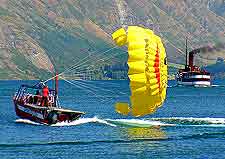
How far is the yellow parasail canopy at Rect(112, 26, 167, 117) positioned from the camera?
8850cm

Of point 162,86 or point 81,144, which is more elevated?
point 162,86

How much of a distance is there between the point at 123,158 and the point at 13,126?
133ft

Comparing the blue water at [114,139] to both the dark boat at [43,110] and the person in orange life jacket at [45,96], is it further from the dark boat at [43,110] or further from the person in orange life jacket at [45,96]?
the person in orange life jacket at [45,96]

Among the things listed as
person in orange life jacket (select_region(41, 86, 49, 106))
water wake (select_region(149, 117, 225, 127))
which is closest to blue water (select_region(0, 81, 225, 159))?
water wake (select_region(149, 117, 225, 127))

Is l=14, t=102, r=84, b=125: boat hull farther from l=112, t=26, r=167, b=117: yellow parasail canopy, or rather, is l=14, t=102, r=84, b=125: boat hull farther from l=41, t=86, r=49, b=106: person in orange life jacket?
l=112, t=26, r=167, b=117: yellow parasail canopy

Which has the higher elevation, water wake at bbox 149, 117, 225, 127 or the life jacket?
the life jacket

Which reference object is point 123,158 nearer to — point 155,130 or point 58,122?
point 155,130

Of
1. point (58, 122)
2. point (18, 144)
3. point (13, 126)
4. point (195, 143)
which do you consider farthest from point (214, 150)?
point (13, 126)

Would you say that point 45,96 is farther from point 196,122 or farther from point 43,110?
point 196,122

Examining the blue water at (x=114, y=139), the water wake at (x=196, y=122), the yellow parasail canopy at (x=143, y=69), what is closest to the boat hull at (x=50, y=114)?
the blue water at (x=114, y=139)

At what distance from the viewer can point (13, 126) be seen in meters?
123

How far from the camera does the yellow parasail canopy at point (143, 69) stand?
8850 cm

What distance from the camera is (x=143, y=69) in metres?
88.9

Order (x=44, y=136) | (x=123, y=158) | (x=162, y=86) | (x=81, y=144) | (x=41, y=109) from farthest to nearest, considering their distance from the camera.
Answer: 1. (x=41, y=109)
2. (x=44, y=136)
3. (x=81, y=144)
4. (x=162, y=86)
5. (x=123, y=158)
